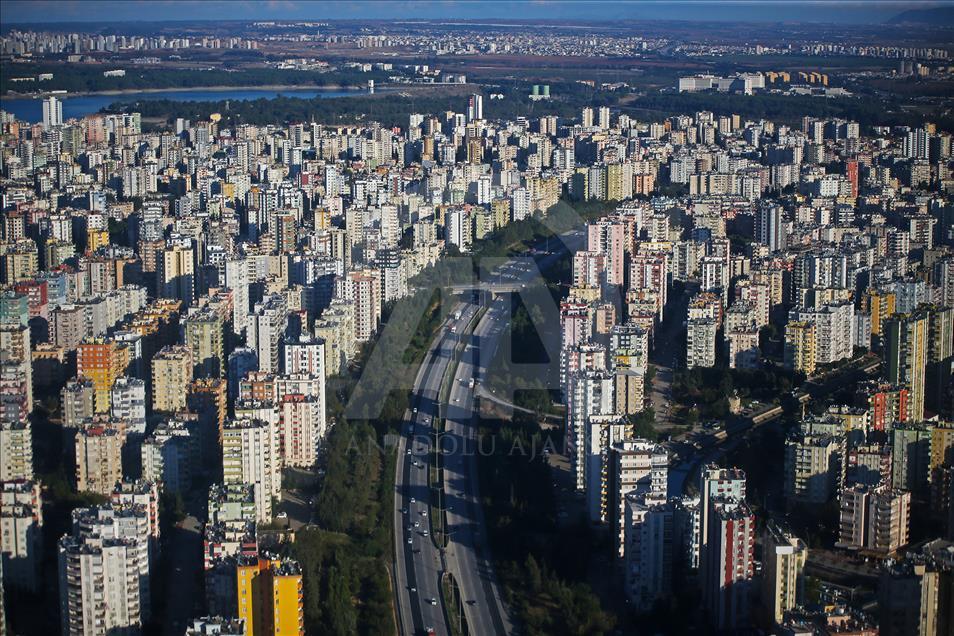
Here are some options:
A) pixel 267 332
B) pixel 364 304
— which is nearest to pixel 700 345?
pixel 364 304

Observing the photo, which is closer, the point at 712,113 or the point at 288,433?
the point at 288,433

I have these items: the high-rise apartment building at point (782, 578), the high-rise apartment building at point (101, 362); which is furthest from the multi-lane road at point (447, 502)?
the high-rise apartment building at point (101, 362)

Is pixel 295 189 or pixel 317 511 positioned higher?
pixel 295 189

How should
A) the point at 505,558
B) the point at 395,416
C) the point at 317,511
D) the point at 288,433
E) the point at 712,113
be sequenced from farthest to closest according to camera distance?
the point at 712,113 < the point at 395,416 < the point at 288,433 < the point at 317,511 < the point at 505,558

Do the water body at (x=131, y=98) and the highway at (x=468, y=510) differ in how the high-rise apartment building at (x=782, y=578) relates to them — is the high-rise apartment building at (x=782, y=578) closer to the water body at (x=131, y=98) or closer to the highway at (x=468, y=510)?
the highway at (x=468, y=510)

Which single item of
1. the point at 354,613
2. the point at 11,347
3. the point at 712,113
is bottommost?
the point at 354,613

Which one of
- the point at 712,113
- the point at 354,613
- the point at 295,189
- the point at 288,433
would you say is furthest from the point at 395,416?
the point at 712,113

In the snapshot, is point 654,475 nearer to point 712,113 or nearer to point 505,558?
point 505,558

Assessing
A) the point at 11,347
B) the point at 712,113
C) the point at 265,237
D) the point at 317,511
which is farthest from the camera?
the point at 712,113
